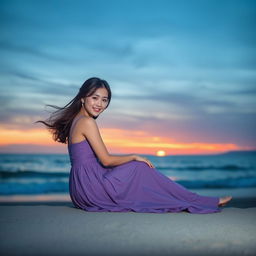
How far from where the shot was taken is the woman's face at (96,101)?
168 inches

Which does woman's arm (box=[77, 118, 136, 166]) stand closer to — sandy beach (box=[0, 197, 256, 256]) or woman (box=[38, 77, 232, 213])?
woman (box=[38, 77, 232, 213])

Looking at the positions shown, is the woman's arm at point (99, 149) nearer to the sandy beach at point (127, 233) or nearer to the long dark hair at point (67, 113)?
the long dark hair at point (67, 113)

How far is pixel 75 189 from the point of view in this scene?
4168 mm

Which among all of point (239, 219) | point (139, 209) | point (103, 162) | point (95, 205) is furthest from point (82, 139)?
point (239, 219)

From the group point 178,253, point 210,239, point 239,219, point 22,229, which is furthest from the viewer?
point 239,219

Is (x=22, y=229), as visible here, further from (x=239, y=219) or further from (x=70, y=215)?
(x=239, y=219)

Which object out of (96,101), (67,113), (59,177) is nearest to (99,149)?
(96,101)

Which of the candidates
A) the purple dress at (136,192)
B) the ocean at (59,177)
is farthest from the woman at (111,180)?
the ocean at (59,177)

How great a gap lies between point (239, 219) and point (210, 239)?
100cm

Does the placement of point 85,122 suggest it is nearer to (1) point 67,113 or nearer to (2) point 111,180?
(1) point 67,113

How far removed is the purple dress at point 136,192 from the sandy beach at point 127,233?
14cm

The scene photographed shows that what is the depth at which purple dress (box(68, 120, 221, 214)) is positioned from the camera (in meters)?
3.96

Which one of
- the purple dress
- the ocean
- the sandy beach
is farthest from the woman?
the ocean

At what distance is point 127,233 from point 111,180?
1.03 meters
